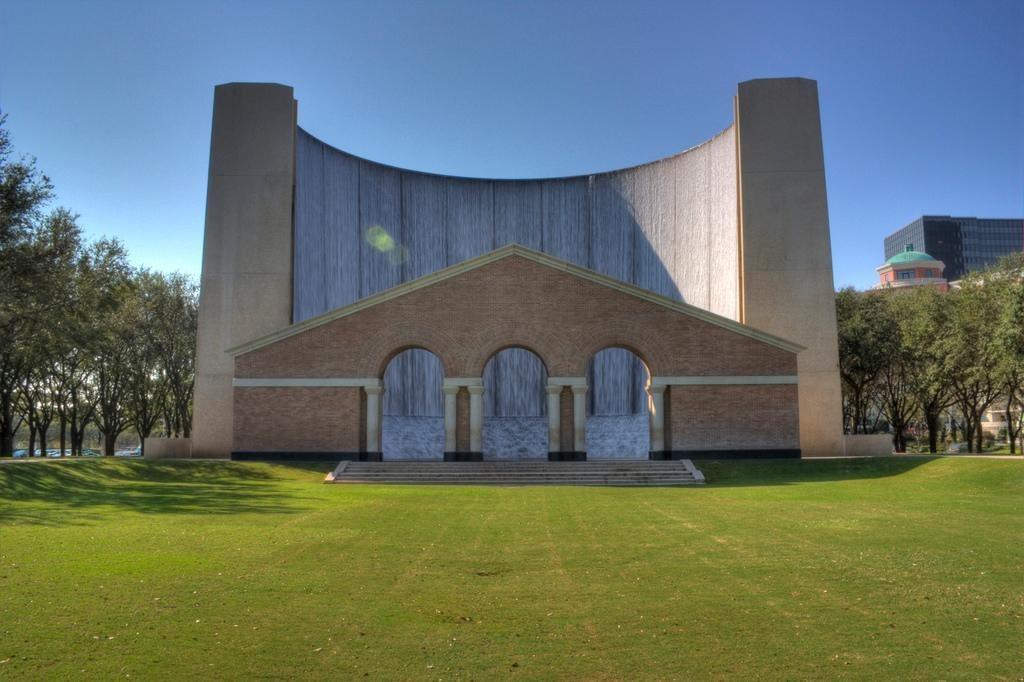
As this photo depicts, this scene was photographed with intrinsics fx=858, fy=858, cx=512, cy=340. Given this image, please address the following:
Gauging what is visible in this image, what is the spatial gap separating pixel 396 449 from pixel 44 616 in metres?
38.1

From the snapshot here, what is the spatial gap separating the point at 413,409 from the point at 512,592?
126 ft

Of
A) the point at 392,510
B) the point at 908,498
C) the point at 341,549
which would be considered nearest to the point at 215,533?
the point at 341,549

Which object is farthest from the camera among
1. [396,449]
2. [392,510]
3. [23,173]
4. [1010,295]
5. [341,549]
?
[396,449]

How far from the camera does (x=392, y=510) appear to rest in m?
19.5

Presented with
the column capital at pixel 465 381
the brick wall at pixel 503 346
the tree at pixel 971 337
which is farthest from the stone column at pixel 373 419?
the tree at pixel 971 337

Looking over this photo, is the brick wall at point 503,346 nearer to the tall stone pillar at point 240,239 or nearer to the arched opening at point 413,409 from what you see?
the tall stone pillar at point 240,239

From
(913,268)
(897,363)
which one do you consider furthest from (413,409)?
(913,268)

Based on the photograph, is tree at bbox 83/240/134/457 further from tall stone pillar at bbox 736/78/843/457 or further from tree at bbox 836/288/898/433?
tree at bbox 836/288/898/433

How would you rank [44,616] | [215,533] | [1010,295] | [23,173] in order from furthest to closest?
1. [1010,295]
2. [23,173]
3. [215,533]
4. [44,616]

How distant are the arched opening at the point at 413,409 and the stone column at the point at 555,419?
1186 centimetres

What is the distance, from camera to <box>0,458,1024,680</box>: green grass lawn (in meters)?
7.46

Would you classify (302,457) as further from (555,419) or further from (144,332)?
(144,332)

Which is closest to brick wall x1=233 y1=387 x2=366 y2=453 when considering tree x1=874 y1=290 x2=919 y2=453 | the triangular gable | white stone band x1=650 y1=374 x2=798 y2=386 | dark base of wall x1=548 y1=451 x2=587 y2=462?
the triangular gable

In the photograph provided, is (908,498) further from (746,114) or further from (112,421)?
(112,421)
